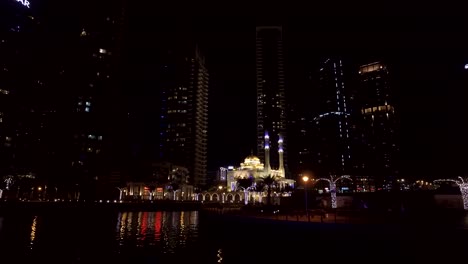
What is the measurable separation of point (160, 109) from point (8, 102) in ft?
266

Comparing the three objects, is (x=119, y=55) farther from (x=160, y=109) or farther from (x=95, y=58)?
(x=160, y=109)

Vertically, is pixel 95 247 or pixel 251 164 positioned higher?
pixel 251 164

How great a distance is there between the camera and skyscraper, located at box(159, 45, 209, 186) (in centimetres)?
17062

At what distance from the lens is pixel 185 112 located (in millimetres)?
174875

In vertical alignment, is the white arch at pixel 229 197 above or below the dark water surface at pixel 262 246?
above

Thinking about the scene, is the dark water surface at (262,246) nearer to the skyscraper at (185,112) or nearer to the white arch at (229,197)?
the white arch at (229,197)

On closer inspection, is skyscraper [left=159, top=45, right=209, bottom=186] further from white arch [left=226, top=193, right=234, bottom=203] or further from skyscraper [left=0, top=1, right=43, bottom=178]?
skyscraper [left=0, top=1, right=43, bottom=178]

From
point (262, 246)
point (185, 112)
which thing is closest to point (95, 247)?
point (262, 246)

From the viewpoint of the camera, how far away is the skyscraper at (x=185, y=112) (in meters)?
171

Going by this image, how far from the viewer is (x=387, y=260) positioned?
18250mm

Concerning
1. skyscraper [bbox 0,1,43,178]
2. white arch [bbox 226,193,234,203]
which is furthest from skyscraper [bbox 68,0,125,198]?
white arch [bbox 226,193,234,203]

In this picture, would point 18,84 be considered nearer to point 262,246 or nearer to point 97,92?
point 97,92

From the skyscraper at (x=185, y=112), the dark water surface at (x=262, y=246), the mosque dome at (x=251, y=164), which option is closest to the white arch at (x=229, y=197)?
the mosque dome at (x=251, y=164)

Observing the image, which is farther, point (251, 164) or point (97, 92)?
point (251, 164)
